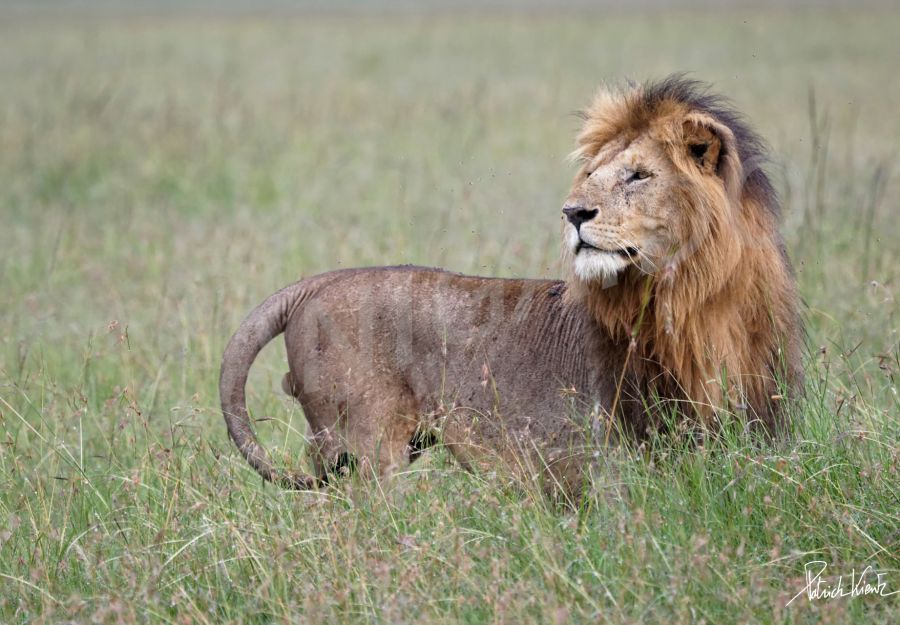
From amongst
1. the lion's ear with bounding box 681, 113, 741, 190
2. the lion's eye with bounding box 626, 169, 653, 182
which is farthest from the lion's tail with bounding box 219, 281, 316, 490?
the lion's ear with bounding box 681, 113, 741, 190

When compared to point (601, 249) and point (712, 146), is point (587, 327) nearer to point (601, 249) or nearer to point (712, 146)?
point (601, 249)

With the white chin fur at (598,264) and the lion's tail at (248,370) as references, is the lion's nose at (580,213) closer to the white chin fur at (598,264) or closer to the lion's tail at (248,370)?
the white chin fur at (598,264)

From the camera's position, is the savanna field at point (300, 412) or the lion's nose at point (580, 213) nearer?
the savanna field at point (300, 412)

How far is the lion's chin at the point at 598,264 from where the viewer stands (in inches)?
147

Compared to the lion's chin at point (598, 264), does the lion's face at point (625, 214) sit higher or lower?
higher

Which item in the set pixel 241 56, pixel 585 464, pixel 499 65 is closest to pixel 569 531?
pixel 585 464

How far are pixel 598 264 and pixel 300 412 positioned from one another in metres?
2.03

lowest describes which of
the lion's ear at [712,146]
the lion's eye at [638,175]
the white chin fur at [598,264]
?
the white chin fur at [598,264]

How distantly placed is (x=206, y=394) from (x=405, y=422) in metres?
1.63

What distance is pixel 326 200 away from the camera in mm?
10953

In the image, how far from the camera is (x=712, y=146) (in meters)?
→ 3.89

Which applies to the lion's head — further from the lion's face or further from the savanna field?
the savanna field
